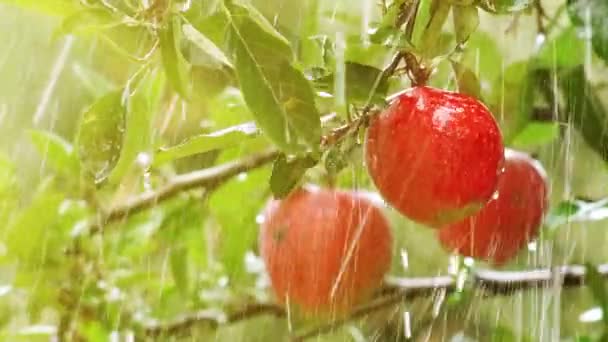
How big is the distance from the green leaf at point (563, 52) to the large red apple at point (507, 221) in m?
0.05

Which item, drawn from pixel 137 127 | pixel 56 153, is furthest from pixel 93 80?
pixel 137 127

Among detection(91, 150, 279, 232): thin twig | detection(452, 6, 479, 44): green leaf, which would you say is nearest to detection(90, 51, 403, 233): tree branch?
detection(91, 150, 279, 232): thin twig

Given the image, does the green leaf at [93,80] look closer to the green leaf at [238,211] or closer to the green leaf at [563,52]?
the green leaf at [238,211]

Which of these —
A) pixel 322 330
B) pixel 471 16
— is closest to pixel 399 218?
pixel 322 330

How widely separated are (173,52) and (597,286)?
0.21 meters

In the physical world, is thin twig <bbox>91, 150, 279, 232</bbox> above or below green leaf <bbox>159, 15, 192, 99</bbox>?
below

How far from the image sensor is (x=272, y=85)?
0.23 meters

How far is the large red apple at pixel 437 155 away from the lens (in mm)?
244

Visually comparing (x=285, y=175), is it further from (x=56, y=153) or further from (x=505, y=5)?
(x=56, y=153)

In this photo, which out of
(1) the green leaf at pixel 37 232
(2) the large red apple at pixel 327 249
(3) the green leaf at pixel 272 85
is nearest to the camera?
(3) the green leaf at pixel 272 85

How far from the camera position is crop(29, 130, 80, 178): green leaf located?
458 millimetres

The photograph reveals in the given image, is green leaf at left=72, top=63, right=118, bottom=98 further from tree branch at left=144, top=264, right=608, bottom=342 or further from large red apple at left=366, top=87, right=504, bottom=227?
large red apple at left=366, top=87, right=504, bottom=227

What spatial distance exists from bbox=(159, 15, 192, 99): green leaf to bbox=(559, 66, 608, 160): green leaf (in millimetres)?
184

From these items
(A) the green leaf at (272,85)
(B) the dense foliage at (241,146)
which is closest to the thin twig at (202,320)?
(B) the dense foliage at (241,146)
